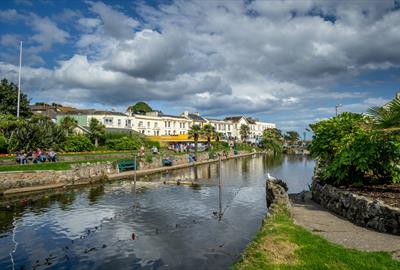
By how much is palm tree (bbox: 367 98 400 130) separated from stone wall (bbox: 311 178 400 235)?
311 centimetres

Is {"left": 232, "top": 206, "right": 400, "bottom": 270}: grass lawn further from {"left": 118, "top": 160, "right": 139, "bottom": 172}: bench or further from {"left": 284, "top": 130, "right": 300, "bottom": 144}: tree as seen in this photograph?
{"left": 284, "top": 130, "right": 300, "bottom": 144}: tree

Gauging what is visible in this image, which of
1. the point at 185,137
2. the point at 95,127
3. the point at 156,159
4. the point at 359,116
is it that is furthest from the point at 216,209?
the point at 185,137

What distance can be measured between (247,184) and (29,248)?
953 inches

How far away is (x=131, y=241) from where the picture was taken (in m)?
16.1

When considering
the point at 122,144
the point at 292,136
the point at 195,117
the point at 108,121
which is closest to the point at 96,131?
the point at 122,144


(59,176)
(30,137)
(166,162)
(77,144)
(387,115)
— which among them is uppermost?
(30,137)

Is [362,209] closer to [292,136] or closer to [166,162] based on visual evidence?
[166,162]

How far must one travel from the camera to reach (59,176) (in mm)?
33719

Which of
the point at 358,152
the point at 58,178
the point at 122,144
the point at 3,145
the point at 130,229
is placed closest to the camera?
the point at 358,152

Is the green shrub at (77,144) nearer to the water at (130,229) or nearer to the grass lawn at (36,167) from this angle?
the grass lawn at (36,167)

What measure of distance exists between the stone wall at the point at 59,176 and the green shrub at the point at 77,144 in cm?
1045

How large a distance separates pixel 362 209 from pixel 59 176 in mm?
28770

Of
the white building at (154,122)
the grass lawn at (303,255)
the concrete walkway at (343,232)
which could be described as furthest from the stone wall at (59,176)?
the white building at (154,122)

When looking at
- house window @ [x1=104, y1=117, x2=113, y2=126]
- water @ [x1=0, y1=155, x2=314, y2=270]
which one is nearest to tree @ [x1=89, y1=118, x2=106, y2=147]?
house window @ [x1=104, y1=117, x2=113, y2=126]
